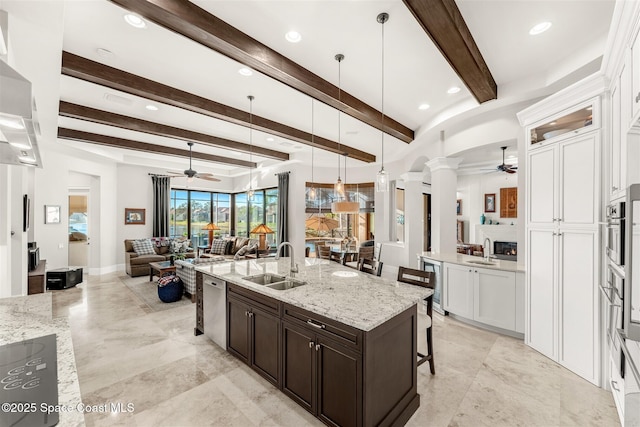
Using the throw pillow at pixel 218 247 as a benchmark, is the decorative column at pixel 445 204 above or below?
above

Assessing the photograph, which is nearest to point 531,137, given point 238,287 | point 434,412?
point 434,412

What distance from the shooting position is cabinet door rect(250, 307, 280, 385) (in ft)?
7.41

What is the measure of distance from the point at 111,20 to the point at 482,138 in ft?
14.6

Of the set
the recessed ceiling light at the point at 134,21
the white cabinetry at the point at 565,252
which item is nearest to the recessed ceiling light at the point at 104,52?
the recessed ceiling light at the point at 134,21

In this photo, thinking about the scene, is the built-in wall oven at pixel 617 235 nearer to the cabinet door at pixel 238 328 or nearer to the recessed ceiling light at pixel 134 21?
the cabinet door at pixel 238 328

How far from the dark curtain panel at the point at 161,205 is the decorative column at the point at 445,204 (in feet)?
24.5

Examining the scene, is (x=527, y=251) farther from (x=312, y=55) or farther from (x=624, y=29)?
(x=312, y=55)

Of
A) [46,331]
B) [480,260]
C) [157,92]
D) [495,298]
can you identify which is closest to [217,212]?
[157,92]

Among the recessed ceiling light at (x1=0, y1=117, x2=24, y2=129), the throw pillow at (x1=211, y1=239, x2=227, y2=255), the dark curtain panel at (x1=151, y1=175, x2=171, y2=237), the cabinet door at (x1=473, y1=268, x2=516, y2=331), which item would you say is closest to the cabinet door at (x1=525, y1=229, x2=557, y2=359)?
the cabinet door at (x1=473, y1=268, x2=516, y2=331)

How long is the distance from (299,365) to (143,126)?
479cm

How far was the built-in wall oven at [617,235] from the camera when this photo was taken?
5.65 feet

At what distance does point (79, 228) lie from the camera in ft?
24.3

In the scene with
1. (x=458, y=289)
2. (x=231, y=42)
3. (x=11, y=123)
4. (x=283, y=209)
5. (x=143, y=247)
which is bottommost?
(x=458, y=289)

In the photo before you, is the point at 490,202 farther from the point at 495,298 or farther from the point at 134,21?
the point at 134,21
